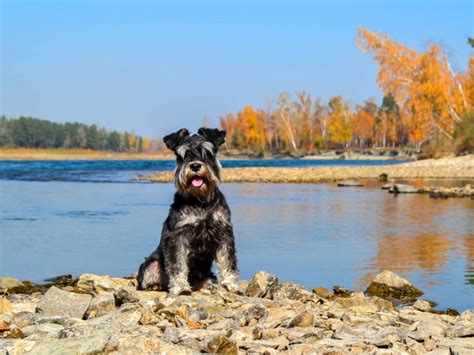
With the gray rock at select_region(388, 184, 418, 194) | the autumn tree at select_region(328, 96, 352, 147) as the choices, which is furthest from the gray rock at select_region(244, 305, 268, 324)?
the autumn tree at select_region(328, 96, 352, 147)

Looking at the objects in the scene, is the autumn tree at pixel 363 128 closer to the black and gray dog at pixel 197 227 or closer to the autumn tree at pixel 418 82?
the autumn tree at pixel 418 82

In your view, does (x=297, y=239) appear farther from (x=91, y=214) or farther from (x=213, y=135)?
(x=91, y=214)

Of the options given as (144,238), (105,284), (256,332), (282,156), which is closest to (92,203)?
(144,238)

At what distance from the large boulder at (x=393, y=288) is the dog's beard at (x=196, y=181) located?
292cm

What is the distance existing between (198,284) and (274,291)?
2.81 feet

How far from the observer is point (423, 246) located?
1400 cm

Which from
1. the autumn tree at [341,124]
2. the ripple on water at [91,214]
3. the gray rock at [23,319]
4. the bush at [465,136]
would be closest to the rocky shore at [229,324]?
the gray rock at [23,319]

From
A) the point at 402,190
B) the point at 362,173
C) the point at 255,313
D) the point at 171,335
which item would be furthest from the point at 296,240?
the point at 362,173

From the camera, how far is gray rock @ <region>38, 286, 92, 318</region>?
713cm

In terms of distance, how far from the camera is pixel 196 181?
766cm

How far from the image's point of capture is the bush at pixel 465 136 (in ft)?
171

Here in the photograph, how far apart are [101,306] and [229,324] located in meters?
1.41

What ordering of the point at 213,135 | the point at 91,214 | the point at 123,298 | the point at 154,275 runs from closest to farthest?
the point at 123,298 < the point at 213,135 < the point at 154,275 < the point at 91,214

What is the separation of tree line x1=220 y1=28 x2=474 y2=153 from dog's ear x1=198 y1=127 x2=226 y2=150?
156 ft
